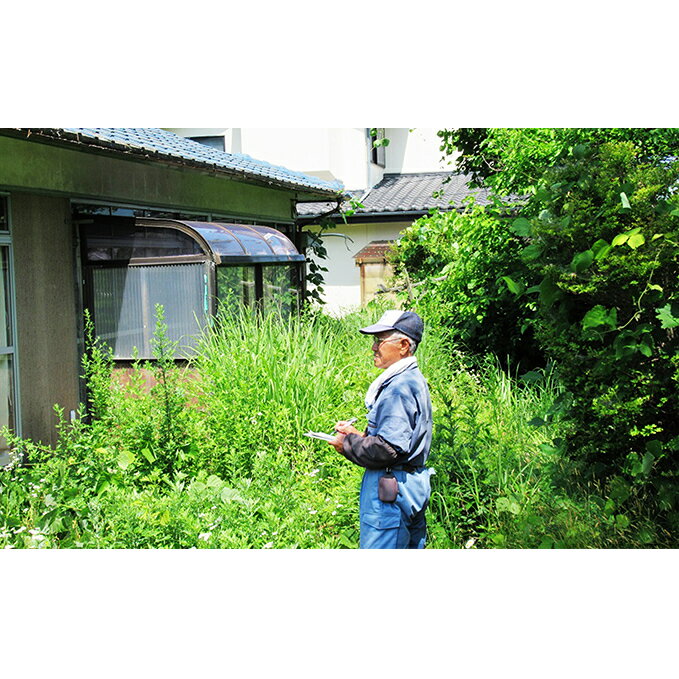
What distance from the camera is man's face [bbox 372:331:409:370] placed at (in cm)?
414

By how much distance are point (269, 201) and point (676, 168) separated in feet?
27.8

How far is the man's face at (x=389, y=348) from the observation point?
4.14 metres

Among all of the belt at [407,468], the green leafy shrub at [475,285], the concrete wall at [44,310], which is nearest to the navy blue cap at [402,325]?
the belt at [407,468]

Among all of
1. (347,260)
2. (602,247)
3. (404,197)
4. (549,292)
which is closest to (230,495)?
(549,292)

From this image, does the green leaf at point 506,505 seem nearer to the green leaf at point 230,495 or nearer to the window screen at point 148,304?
the green leaf at point 230,495

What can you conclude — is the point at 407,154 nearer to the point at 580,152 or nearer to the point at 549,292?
the point at 580,152

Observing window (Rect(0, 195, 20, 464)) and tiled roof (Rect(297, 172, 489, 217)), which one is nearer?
window (Rect(0, 195, 20, 464))

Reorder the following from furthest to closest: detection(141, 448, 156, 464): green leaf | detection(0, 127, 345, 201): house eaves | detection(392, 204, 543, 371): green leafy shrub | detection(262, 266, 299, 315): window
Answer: detection(262, 266, 299, 315): window
detection(392, 204, 543, 371): green leafy shrub
detection(0, 127, 345, 201): house eaves
detection(141, 448, 156, 464): green leaf

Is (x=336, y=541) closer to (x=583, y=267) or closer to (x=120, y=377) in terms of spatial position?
(x=583, y=267)

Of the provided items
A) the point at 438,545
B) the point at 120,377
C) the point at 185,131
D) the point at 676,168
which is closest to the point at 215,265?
the point at 120,377

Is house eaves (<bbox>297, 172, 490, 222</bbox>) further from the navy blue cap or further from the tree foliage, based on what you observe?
the navy blue cap

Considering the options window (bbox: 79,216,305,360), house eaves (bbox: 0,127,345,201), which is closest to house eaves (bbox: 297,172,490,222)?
house eaves (bbox: 0,127,345,201)

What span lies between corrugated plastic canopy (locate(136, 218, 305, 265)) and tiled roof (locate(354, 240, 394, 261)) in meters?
6.16

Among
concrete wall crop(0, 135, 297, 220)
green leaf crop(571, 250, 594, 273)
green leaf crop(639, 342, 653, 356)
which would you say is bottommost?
green leaf crop(639, 342, 653, 356)
